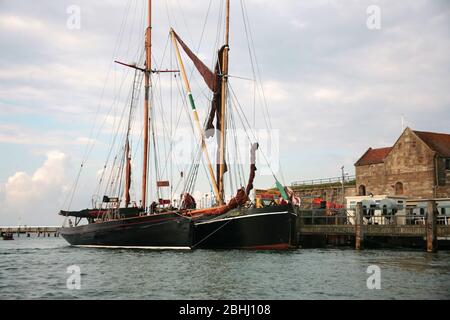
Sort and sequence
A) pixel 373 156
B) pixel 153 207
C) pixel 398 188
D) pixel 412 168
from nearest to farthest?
pixel 153 207
pixel 412 168
pixel 398 188
pixel 373 156

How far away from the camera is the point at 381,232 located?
159 feet

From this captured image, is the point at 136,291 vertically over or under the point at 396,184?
under

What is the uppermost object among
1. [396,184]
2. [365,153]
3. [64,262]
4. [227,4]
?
[227,4]

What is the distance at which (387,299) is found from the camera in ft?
74.8

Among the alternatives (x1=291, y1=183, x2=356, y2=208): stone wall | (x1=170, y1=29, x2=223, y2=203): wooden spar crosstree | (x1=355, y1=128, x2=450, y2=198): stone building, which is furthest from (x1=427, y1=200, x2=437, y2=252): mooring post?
(x1=291, y1=183, x2=356, y2=208): stone wall

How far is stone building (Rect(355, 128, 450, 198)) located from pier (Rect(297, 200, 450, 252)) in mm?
12335

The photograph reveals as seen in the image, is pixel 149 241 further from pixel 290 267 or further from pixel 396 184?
pixel 396 184

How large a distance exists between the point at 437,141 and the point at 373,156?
11.2 m

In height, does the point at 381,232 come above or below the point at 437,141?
below

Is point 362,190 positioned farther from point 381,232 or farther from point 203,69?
point 203,69

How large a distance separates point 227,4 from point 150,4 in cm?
889

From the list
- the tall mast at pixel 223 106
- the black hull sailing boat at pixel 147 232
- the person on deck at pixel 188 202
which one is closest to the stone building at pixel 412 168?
the tall mast at pixel 223 106

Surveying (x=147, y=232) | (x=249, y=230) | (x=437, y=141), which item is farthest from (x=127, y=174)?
(x=437, y=141)
